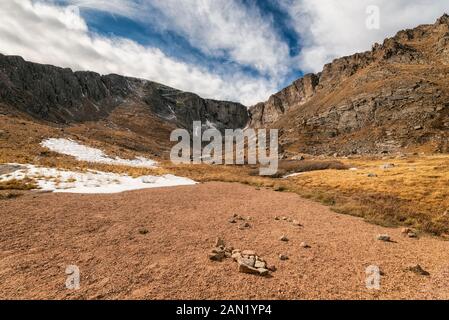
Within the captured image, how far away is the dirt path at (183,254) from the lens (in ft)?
22.2

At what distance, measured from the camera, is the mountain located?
260 ft

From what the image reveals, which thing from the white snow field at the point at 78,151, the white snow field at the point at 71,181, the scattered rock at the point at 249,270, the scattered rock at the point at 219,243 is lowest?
the scattered rock at the point at 249,270

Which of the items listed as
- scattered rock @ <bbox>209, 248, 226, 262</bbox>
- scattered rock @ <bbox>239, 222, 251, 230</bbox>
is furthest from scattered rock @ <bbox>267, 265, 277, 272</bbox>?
scattered rock @ <bbox>239, 222, 251, 230</bbox>

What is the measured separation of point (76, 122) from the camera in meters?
142

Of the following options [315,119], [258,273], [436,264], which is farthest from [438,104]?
[258,273]

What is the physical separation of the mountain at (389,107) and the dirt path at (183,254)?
246 ft

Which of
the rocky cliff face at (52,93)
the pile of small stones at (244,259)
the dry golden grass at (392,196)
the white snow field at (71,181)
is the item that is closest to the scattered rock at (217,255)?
the pile of small stones at (244,259)

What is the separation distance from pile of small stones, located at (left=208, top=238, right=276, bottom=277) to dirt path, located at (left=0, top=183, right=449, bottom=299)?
0.23 m

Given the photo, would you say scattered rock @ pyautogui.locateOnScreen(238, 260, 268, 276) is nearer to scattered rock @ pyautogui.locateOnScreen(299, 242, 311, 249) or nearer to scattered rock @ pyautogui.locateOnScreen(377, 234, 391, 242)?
scattered rock @ pyautogui.locateOnScreen(299, 242, 311, 249)

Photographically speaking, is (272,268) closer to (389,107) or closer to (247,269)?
(247,269)

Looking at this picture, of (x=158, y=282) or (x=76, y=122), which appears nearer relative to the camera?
(x=158, y=282)

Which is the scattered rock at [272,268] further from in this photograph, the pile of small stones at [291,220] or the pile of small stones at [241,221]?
the pile of small stones at [291,220]
